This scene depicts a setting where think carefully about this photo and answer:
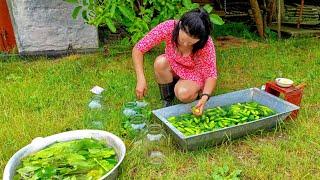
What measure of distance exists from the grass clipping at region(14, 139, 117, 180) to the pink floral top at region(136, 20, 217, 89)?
102 centimetres

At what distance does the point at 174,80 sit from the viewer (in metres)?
3.80

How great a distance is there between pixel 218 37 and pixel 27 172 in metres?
5.03

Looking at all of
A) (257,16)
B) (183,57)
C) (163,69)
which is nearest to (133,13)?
(163,69)

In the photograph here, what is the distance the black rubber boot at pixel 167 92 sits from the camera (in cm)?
377

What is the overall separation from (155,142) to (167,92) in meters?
0.74

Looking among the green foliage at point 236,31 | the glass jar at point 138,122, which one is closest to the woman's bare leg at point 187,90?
the glass jar at point 138,122

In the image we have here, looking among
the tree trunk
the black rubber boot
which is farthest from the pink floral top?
the tree trunk

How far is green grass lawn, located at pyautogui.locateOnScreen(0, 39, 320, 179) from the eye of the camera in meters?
2.96

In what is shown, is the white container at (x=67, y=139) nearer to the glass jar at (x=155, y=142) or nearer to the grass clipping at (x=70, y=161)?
the grass clipping at (x=70, y=161)

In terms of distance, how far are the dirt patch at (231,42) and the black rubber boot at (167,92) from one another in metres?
2.66

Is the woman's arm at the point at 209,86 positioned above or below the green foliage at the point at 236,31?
above

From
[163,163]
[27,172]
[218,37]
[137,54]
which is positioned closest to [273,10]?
[218,37]

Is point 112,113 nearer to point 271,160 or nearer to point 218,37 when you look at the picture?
point 271,160

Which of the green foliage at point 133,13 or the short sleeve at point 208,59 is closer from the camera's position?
the short sleeve at point 208,59
